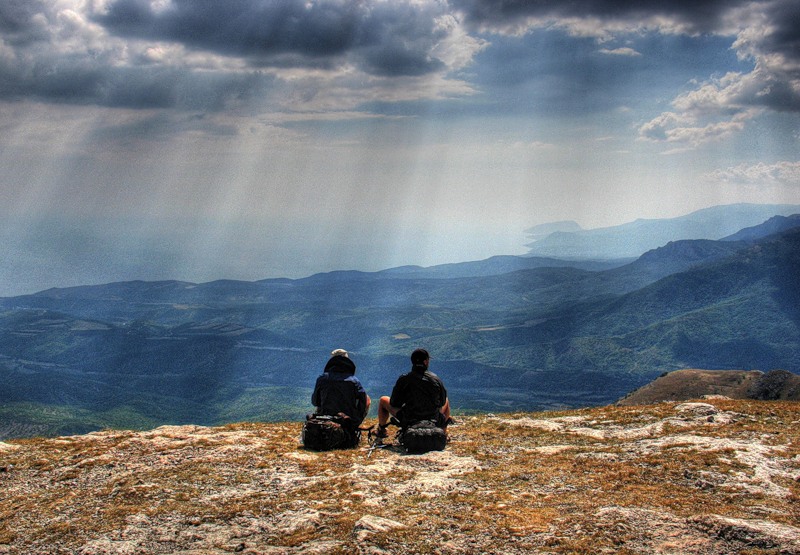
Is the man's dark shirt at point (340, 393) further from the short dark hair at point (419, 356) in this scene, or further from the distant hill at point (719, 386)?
the distant hill at point (719, 386)

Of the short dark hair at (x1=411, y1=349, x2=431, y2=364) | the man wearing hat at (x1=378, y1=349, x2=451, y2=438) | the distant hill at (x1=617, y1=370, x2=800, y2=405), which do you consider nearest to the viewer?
the short dark hair at (x1=411, y1=349, x2=431, y2=364)

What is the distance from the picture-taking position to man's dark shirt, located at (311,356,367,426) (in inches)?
933

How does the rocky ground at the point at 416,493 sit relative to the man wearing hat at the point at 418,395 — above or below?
below

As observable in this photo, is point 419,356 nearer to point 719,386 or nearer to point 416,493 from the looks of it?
point 416,493

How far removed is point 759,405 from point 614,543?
22.7 metres

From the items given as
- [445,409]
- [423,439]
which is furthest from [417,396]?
[445,409]

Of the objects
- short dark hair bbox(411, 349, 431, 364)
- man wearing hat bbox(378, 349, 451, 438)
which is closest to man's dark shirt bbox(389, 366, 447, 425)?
man wearing hat bbox(378, 349, 451, 438)

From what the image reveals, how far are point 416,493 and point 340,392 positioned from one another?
757 centimetres

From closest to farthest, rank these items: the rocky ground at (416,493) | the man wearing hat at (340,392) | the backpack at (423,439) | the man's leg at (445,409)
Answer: the rocky ground at (416,493), the backpack at (423,439), the man wearing hat at (340,392), the man's leg at (445,409)

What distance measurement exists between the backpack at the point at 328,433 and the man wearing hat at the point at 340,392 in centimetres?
39

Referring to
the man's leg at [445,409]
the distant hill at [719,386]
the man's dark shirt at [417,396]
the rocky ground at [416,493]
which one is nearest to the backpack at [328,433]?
the rocky ground at [416,493]

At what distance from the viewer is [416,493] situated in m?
17.0

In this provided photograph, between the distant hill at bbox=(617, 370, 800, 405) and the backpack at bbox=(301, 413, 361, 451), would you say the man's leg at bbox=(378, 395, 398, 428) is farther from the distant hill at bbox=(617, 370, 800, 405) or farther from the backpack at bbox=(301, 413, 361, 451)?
the distant hill at bbox=(617, 370, 800, 405)

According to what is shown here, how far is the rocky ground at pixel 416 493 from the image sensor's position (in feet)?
44.0
